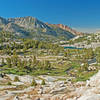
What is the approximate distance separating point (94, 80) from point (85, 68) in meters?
55.7

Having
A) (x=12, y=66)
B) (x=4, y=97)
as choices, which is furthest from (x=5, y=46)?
(x=4, y=97)

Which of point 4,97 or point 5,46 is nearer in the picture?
point 4,97

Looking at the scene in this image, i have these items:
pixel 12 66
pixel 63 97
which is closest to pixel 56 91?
pixel 63 97

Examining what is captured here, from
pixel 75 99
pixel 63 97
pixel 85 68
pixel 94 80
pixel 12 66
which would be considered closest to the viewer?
pixel 75 99

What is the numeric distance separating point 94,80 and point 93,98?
13.4 m

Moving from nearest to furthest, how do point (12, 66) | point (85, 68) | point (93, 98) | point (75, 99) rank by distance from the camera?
point (93, 98)
point (75, 99)
point (85, 68)
point (12, 66)

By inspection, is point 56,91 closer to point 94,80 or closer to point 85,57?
point 94,80

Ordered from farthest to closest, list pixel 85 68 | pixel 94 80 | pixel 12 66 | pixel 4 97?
Result: pixel 12 66 → pixel 85 68 → pixel 94 80 → pixel 4 97

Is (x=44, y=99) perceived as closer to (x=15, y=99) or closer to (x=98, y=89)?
(x=15, y=99)

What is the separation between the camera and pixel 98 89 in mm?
30375

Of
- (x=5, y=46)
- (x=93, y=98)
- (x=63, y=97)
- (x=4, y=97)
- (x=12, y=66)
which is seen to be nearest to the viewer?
(x=93, y=98)

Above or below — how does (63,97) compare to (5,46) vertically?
below

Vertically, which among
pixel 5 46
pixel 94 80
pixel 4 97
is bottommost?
pixel 4 97

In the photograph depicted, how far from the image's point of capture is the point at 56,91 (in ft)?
115
